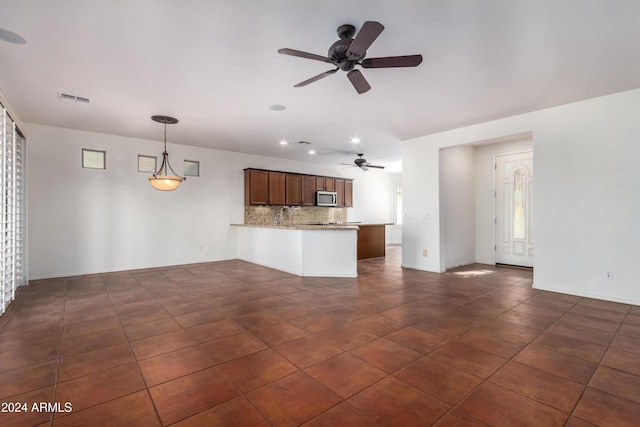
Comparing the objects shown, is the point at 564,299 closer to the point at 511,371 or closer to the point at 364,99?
the point at 511,371

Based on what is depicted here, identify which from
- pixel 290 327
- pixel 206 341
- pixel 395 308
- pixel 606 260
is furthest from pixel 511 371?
pixel 606 260

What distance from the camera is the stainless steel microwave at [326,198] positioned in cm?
880

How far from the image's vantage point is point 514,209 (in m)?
6.38

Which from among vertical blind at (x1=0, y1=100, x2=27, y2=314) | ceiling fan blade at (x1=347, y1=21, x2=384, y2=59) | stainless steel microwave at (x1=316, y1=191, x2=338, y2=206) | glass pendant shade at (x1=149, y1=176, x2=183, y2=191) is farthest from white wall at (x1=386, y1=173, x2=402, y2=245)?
vertical blind at (x1=0, y1=100, x2=27, y2=314)

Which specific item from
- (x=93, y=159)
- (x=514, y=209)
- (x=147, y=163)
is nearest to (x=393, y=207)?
(x=514, y=209)

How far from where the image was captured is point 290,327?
3098 millimetres

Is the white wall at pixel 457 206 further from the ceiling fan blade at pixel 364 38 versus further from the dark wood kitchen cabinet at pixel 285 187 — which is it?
the ceiling fan blade at pixel 364 38

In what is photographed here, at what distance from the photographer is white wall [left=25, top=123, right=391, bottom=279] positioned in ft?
17.7

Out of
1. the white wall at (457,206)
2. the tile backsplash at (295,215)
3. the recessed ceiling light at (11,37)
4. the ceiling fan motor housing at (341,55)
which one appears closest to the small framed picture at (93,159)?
the tile backsplash at (295,215)

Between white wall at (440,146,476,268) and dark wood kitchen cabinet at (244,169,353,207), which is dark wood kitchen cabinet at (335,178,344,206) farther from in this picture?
white wall at (440,146,476,268)

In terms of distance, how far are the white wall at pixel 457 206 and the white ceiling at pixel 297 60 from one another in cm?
127

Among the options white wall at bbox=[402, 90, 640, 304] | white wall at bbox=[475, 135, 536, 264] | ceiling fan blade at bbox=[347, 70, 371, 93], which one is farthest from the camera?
white wall at bbox=[475, 135, 536, 264]

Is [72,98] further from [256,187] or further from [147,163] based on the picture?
[256,187]

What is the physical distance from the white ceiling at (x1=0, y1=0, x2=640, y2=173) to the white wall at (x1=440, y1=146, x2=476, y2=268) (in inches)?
49.9
